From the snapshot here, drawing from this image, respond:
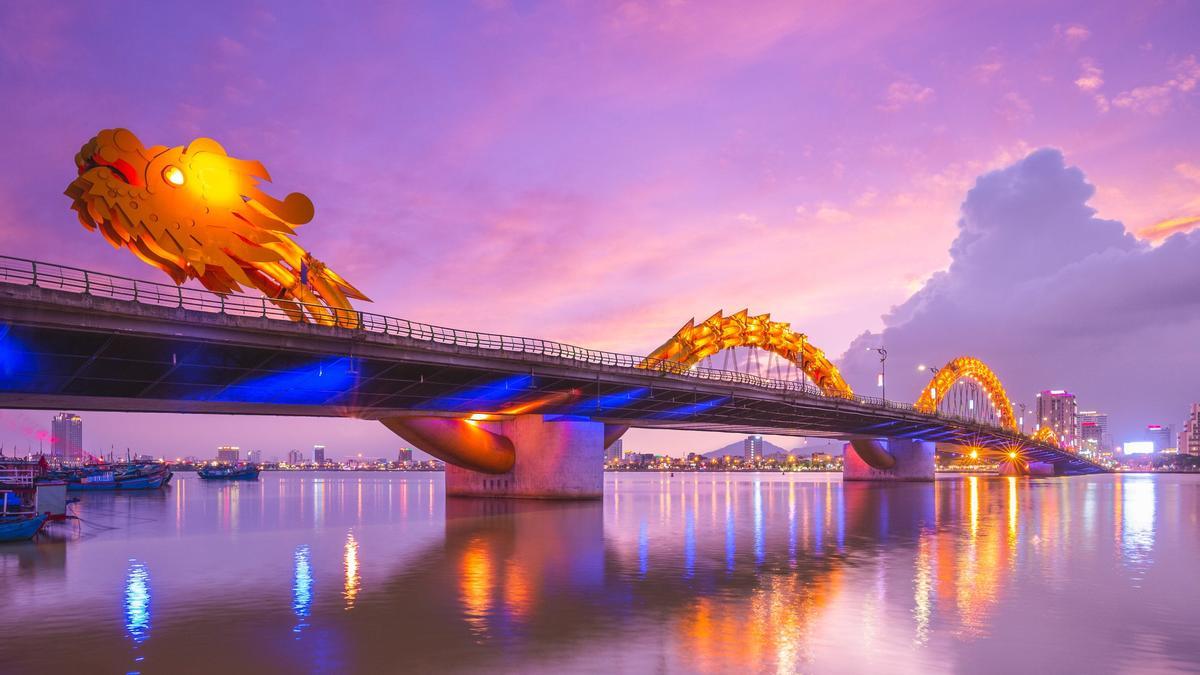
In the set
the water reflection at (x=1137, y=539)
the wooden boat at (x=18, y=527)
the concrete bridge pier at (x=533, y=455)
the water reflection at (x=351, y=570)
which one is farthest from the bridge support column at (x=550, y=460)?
the water reflection at (x=1137, y=539)

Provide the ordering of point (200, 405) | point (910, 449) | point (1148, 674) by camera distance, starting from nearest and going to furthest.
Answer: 1. point (1148, 674)
2. point (200, 405)
3. point (910, 449)

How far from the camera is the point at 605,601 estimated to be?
2172cm

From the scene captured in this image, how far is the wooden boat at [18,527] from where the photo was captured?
38.7m

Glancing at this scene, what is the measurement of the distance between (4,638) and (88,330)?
21.8m

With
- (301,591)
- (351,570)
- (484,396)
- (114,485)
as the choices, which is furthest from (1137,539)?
(114,485)

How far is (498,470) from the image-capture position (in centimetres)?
6981

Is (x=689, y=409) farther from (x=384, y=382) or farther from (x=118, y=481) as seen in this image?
(x=118, y=481)

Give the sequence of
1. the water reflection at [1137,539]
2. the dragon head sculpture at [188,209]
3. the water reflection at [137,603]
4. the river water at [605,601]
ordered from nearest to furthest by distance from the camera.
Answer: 1. the river water at [605,601]
2. the water reflection at [137,603]
3. the water reflection at [1137,539]
4. the dragon head sculpture at [188,209]

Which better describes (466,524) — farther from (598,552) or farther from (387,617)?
(387,617)

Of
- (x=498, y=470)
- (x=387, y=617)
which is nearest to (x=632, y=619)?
(x=387, y=617)

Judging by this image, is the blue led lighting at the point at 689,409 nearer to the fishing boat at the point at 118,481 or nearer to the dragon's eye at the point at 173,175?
the dragon's eye at the point at 173,175

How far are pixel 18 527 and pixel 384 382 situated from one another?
20584mm

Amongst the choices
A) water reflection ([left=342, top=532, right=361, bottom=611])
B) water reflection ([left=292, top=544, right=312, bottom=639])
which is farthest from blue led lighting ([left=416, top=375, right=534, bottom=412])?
water reflection ([left=292, top=544, right=312, bottom=639])

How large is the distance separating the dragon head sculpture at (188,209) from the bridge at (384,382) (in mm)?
3118
